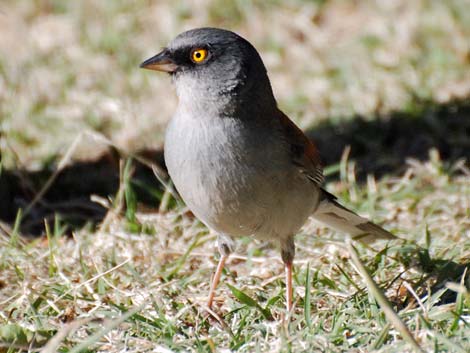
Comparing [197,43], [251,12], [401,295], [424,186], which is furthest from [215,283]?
[251,12]

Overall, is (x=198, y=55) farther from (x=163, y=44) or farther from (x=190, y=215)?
(x=163, y=44)

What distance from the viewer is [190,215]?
22.0 feet

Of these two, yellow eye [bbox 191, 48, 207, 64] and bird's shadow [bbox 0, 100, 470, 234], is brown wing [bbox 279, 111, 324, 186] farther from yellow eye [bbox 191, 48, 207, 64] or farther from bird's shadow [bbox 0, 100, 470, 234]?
bird's shadow [bbox 0, 100, 470, 234]

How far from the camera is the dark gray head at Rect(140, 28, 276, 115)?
5.10 metres

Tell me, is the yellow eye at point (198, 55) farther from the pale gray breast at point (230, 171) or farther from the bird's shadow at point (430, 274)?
the bird's shadow at point (430, 274)

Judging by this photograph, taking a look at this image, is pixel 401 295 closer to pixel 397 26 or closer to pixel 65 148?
pixel 65 148

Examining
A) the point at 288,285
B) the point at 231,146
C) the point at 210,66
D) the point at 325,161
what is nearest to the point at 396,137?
the point at 325,161

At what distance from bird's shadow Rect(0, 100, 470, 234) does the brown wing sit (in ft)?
5.34

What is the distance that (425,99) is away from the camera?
829 cm

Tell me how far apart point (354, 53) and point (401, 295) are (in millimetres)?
4645

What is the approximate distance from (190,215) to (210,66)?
1.83 metres

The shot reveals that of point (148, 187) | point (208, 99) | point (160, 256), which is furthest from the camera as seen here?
point (148, 187)

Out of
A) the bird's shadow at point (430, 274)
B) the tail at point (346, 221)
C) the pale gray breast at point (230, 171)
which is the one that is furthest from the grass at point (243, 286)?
the pale gray breast at point (230, 171)

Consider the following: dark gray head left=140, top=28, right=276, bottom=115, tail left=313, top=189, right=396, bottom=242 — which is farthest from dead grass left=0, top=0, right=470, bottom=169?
dark gray head left=140, top=28, right=276, bottom=115
